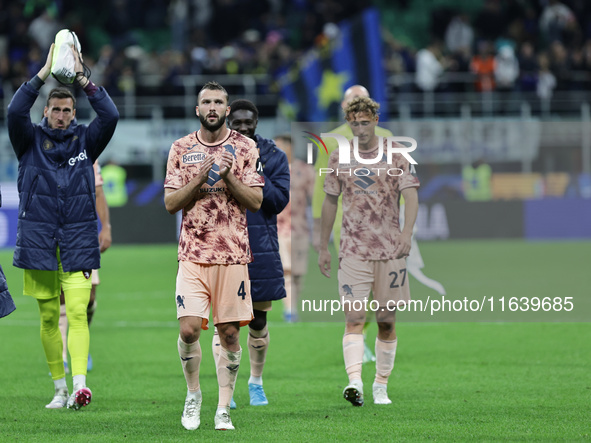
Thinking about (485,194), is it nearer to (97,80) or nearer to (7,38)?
(97,80)

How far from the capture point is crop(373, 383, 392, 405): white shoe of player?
7.80 m

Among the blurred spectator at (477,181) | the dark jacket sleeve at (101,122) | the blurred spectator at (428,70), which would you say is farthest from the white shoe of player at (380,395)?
the blurred spectator at (428,70)

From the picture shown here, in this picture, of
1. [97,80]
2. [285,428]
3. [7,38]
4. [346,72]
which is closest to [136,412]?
[285,428]

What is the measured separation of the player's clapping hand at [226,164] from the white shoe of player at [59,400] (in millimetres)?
2337

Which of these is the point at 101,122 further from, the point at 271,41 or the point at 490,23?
the point at 490,23

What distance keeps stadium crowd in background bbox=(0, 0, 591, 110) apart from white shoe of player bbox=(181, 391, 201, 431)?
17.9 meters

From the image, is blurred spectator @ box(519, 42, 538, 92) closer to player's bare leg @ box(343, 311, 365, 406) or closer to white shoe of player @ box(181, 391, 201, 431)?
player's bare leg @ box(343, 311, 365, 406)

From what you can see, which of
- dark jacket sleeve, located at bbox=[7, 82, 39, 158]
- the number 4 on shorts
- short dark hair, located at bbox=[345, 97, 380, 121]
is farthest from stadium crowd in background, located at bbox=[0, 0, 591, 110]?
the number 4 on shorts

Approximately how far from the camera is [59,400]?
7.72 m

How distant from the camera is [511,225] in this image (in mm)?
24250

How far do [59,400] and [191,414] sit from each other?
1.31 meters

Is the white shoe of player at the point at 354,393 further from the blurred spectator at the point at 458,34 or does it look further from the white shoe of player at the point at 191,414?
the blurred spectator at the point at 458,34

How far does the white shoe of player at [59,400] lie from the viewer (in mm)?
7688

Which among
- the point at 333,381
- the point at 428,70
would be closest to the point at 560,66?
the point at 428,70
